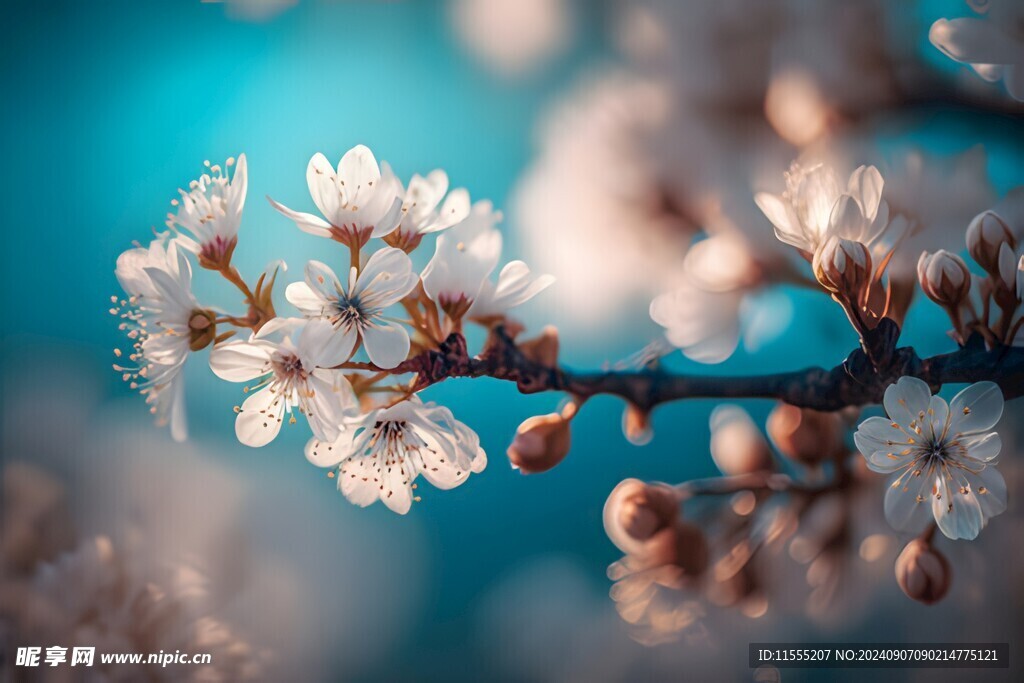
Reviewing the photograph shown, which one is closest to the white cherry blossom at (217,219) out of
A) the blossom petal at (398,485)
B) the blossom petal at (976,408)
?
the blossom petal at (398,485)

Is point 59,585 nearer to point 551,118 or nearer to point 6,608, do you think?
point 6,608

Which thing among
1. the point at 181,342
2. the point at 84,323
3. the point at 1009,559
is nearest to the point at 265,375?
the point at 181,342

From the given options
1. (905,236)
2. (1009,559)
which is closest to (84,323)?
(905,236)

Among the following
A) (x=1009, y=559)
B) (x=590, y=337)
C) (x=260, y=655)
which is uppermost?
(x=590, y=337)

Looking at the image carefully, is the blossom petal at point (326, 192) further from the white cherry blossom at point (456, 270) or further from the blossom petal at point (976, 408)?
the blossom petal at point (976, 408)

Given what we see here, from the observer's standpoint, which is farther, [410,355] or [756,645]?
[756,645]

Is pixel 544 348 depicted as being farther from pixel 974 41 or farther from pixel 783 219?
pixel 974 41

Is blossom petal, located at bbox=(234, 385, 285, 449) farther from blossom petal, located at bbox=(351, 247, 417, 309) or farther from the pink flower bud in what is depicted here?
the pink flower bud

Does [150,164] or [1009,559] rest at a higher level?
[150,164]
